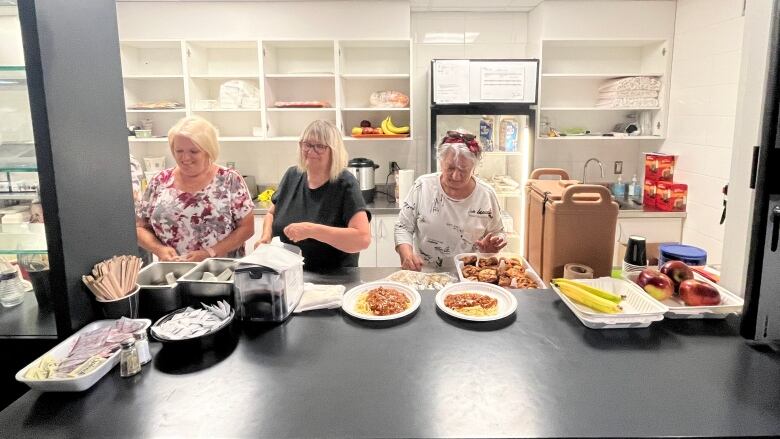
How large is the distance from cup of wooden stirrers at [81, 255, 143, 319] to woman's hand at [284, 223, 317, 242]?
26.4 inches

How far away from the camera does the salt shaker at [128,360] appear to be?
43.6 inches

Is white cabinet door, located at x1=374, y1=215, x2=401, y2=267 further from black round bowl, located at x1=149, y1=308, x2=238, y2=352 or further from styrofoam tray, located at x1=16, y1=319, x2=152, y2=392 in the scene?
styrofoam tray, located at x1=16, y1=319, x2=152, y2=392

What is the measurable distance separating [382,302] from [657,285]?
2.65 ft

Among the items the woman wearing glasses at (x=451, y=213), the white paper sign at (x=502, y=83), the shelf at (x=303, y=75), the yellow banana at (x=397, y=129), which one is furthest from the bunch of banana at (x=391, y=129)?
the woman wearing glasses at (x=451, y=213)

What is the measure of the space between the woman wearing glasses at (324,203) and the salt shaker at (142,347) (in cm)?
93

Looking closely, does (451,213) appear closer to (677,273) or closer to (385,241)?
(677,273)

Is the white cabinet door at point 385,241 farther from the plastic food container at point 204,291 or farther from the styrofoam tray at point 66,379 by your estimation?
the styrofoam tray at point 66,379

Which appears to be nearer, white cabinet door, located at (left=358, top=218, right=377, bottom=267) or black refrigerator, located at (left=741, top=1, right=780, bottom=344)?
black refrigerator, located at (left=741, top=1, right=780, bottom=344)

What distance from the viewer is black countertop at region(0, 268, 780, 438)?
94 centimetres

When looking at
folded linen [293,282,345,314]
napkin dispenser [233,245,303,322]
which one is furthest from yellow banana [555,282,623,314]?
napkin dispenser [233,245,303,322]

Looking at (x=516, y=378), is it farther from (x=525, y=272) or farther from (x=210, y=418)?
(x=525, y=272)

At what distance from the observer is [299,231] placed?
1963 millimetres

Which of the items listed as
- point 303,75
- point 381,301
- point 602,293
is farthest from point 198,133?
point 303,75

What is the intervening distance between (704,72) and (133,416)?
391 cm
